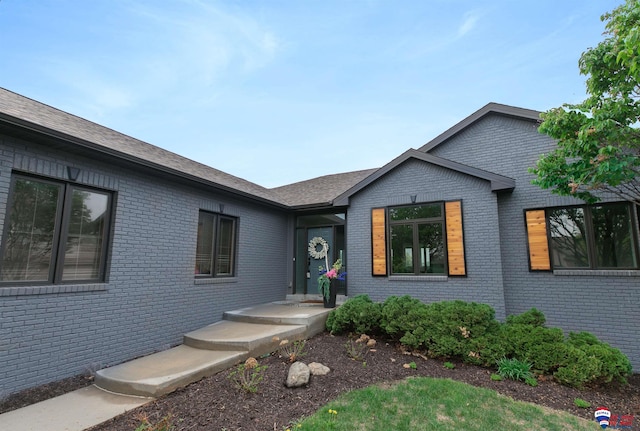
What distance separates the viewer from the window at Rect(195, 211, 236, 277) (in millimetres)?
7250

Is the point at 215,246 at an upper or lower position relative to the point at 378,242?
lower

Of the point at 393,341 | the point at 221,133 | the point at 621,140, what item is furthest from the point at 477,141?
the point at 221,133

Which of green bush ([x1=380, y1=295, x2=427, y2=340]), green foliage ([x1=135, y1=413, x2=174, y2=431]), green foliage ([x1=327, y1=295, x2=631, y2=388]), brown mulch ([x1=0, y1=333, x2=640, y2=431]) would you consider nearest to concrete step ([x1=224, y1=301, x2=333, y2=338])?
green foliage ([x1=327, y1=295, x2=631, y2=388])

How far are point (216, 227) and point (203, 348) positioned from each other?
292 cm

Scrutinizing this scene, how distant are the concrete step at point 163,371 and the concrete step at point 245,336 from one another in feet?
0.42

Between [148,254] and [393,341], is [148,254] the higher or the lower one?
the higher one


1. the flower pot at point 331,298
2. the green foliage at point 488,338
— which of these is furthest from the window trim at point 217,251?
the green foliage at point 488,338

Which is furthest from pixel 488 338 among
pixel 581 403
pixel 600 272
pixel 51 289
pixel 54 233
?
pixel 54 233

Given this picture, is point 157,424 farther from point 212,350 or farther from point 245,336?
point 245,336

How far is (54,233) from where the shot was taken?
4.68 meters

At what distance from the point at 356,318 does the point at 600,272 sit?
16.6ft

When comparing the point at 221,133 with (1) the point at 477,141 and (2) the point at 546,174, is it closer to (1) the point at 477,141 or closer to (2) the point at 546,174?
(1) the point at 477,141

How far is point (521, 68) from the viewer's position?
8922 millimetres

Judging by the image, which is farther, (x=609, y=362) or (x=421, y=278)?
(x=421, y=278)
